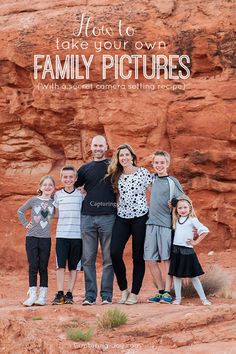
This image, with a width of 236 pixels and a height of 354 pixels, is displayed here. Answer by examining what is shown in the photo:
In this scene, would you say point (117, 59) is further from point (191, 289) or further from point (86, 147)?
point (191, 289)

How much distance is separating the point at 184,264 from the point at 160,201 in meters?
0.75

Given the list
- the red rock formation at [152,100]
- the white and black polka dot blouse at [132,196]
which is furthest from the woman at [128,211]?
the red rock formation at [152,100]

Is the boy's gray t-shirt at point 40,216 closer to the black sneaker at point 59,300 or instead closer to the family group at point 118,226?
the family group at point 118,226

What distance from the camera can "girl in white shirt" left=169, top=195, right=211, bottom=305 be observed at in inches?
285

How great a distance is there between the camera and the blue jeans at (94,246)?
751 centimetres

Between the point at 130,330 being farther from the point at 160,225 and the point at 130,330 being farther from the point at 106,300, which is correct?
the point at 160,225

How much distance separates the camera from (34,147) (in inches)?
481

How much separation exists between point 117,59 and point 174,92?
113 cm

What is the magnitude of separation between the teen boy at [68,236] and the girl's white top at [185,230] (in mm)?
1129

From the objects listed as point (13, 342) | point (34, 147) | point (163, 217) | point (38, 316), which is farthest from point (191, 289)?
point (34, 147)

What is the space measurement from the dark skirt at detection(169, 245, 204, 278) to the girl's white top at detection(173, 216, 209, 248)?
70 millimetres

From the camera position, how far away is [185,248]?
24.1 ft

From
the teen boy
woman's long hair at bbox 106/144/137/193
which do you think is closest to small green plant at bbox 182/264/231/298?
the teen boy

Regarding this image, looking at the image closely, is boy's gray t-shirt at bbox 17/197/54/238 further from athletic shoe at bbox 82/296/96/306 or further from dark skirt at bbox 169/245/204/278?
dark skirt at bbox 169/245/204/278
